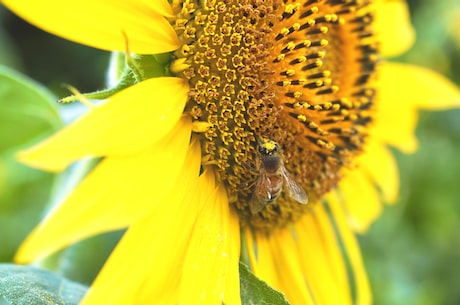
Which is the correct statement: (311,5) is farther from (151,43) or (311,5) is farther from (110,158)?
(110,158)

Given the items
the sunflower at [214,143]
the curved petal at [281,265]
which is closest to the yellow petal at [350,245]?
the sunflower at [214,143]

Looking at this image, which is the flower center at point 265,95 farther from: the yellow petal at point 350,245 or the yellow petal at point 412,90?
the yellow petal at point 412,90

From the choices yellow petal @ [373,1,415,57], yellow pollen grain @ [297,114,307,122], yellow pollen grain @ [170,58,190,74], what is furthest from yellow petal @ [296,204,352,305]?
yellow petal @ [373,1,415,57]

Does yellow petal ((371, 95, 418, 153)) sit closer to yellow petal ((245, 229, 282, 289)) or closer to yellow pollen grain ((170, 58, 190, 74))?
yellow petal ((245, 229, 282, 289))

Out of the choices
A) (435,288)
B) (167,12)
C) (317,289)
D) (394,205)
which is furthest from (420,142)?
(167,12)

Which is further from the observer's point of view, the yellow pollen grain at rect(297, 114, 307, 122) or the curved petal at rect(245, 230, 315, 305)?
the curved petal at rect(245, 230, 315, 305)

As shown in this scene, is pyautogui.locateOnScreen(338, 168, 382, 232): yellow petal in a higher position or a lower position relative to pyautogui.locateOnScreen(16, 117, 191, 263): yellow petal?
lower

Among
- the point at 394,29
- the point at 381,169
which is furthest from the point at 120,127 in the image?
the point at 394,29

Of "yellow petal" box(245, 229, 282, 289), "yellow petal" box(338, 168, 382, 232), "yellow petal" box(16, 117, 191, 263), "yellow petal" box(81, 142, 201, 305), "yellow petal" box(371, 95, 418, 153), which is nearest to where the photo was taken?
"yellow petal" box(16, 117, 191, 263)
